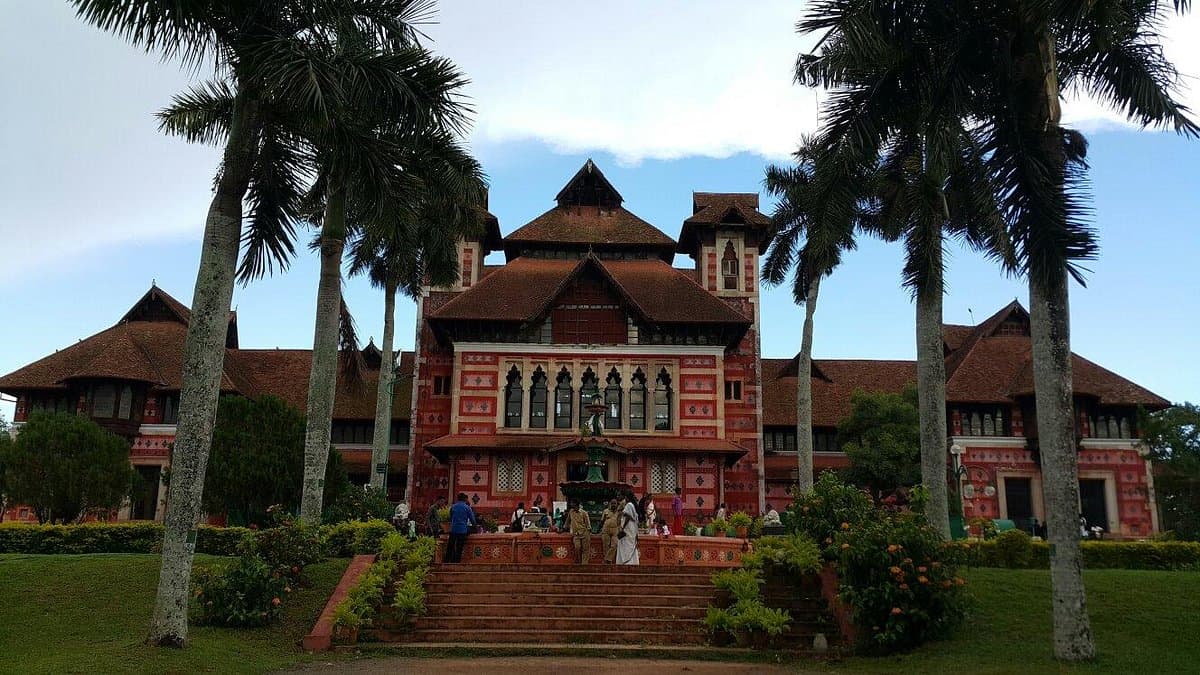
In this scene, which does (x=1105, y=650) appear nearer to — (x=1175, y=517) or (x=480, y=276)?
(x=1175, y=517)

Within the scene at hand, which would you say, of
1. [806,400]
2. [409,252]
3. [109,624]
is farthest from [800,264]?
[109,624]

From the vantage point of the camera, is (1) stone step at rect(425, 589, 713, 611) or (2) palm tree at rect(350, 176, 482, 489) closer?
(1) stone step at rect(425, 589, 713, 611)

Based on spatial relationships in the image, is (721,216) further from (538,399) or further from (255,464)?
(255,464)

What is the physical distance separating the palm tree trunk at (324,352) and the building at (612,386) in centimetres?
1148

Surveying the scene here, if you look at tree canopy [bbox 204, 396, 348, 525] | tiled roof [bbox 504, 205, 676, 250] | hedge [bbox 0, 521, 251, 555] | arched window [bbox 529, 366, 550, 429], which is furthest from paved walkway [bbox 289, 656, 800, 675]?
tiled roof [bbox 504, 205, 676, 250]

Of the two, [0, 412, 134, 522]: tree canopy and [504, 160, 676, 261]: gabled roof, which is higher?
[504, 160, 676, 261]: gabled roof

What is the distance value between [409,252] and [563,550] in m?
8.90

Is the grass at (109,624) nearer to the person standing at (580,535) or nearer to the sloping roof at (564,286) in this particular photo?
the person standing at (580,535)

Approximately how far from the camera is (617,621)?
1575cm

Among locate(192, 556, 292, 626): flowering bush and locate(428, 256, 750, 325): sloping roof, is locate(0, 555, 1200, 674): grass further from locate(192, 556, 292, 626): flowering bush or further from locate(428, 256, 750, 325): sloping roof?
locate(428, 256, 750, 325): sloping roof

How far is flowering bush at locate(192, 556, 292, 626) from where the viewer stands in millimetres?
15055

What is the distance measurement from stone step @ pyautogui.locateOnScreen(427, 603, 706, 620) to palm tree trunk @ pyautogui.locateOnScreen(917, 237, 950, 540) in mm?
5095

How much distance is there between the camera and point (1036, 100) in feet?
44.4

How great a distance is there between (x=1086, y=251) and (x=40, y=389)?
119 feet
